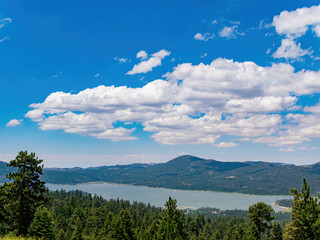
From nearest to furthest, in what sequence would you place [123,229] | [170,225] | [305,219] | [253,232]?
[305,219] → [170,225] → [253,232] → [123,229]

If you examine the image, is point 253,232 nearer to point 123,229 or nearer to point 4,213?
point 123,229

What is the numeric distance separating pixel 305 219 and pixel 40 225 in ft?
104

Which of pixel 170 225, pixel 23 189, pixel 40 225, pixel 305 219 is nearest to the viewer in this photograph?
pixel 23 189

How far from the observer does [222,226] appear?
156 metres

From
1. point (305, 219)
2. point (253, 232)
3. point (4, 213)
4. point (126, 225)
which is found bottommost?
point (126, 225)

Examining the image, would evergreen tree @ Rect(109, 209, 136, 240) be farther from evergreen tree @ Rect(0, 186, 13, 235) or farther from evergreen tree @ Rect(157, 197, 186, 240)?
evergreen tree @ Rect(0, 186, 13, 235)

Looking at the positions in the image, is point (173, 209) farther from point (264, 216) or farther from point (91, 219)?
point (91, 219)

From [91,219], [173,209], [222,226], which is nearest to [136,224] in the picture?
[91,219]

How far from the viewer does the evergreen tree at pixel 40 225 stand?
3026 cm

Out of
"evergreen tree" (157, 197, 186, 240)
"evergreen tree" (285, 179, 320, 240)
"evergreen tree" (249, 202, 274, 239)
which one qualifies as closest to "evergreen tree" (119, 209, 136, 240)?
"evergreen tree" (157, 197, 186, 240)

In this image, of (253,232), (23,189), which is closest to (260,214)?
(253,232)

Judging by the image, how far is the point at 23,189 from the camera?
28891 mm

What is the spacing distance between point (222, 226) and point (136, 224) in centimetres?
6004

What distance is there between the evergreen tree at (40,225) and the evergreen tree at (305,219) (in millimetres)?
30224
